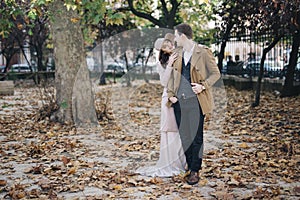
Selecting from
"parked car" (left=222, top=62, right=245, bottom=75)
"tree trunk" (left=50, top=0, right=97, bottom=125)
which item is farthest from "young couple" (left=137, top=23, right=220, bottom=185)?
"parked car" (left=222, top=62, right=245, bottom=75)

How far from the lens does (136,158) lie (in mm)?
7035

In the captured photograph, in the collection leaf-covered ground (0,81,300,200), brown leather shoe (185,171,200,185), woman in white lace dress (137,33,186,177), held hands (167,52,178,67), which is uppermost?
held hands (167,52,178,67)

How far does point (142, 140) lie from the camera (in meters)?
8.62

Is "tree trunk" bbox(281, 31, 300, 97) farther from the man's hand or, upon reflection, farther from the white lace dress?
the man's hand

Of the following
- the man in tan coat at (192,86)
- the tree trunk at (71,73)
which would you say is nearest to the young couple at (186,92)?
the man in tan coat at (192,86)

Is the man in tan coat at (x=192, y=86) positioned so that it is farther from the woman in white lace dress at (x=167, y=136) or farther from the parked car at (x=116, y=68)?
the parked car at (x=116, y=68)

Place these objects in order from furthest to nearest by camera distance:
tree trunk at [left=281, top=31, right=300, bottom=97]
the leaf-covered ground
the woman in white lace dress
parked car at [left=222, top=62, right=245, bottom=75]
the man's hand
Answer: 1. parked car at [left=222, top=62, right=245, bottom=75]
2. tree trunk at [left=281, top=31, right=300, bottom=97]
3. the woman in white lace dress
4. the man's hand
5. the leaf-covered ground

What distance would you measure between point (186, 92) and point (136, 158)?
6.57 ft

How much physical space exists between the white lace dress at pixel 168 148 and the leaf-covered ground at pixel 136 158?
7.5 inches

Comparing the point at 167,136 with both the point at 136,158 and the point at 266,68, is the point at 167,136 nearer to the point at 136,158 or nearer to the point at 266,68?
the point at 136,158

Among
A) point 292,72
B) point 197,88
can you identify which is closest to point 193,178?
point 197,88

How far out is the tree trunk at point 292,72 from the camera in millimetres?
13727

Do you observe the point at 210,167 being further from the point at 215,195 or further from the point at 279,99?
the point at 279,99

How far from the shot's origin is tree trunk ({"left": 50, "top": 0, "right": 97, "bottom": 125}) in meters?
10.2
